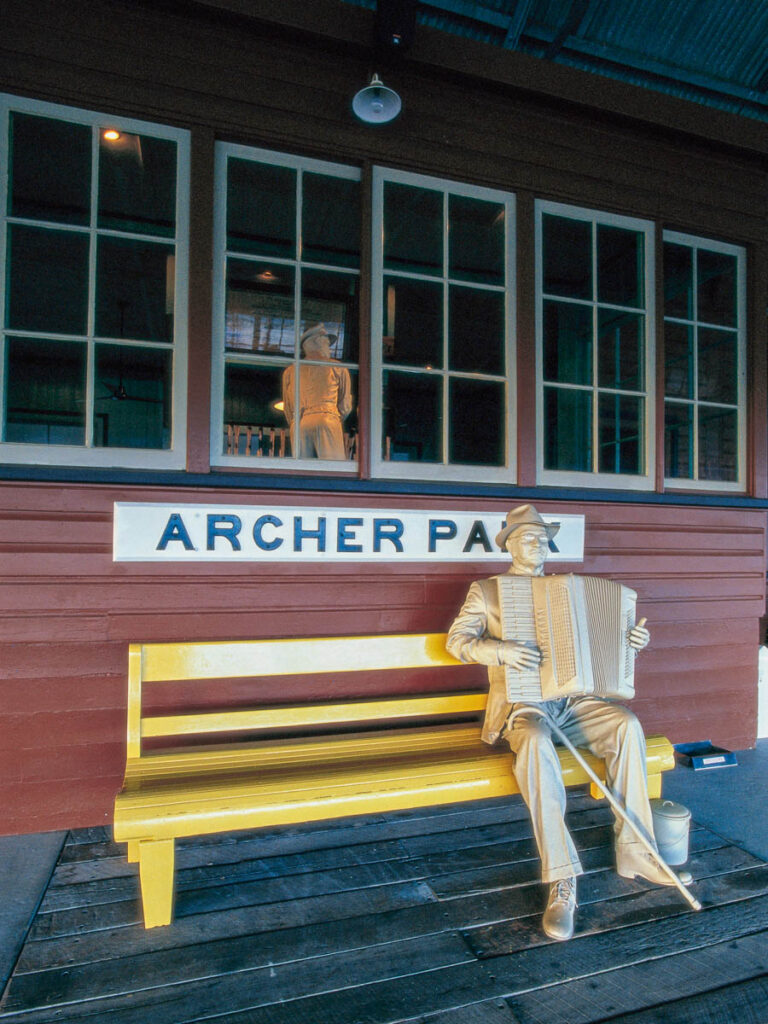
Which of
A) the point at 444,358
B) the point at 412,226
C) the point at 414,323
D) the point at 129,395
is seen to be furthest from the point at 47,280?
the point at 444,358

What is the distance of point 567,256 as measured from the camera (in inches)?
176

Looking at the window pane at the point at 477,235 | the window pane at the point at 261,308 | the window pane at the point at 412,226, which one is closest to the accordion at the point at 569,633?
the window pane at the point at 477,235

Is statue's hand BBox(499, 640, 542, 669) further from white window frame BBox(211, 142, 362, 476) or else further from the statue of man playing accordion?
white window frame BBox(211, 142, 362, 476)

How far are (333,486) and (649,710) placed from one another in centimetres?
220

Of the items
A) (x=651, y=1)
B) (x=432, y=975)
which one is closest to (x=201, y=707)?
(x=432, y=975)

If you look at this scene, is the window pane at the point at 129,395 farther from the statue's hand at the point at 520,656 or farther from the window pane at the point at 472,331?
the statue's hand at the point at 520,656

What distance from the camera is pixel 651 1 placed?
329 centimetres

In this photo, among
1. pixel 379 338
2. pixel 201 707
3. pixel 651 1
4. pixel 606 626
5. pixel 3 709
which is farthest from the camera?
pixel 651 1

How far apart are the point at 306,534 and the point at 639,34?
331cm

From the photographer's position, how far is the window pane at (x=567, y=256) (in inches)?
163

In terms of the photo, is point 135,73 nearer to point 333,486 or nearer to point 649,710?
point 333,486

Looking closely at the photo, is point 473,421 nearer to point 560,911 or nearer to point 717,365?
point 717,365

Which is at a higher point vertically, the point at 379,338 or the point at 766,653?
the point at 379,338

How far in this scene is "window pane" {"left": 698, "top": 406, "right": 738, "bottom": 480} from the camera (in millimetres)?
3896
